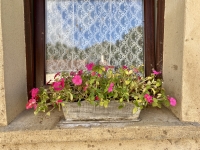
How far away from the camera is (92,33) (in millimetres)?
1701

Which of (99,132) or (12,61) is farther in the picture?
(12,61)

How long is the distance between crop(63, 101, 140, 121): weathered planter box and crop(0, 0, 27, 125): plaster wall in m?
0.30

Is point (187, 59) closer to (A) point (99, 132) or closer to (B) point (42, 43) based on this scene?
(A) point (99, 132)

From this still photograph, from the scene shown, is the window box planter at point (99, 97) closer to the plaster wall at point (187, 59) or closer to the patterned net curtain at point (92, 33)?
the plaster wall at point (187, 59)

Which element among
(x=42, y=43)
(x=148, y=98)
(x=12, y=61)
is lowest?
(x=148, y=98)

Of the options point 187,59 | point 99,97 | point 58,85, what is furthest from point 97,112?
point 187,59

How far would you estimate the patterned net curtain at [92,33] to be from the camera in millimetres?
1687

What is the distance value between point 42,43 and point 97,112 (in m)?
0.74

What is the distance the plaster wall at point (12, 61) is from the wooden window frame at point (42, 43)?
0.57 feet

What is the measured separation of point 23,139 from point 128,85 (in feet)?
1.98

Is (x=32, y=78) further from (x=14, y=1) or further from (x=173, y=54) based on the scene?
(x=173, y=54)

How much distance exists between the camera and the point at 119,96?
1188 mm

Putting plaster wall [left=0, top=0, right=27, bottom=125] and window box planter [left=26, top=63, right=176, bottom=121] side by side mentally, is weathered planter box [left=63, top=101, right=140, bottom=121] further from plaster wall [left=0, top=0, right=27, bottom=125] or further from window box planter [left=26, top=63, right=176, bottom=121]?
plaster wall [left=0, top=0, right=27, bottom=125]

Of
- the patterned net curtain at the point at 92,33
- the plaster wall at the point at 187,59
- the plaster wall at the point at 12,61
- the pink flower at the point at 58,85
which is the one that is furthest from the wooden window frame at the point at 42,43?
the pink flower at the point at 58,85
